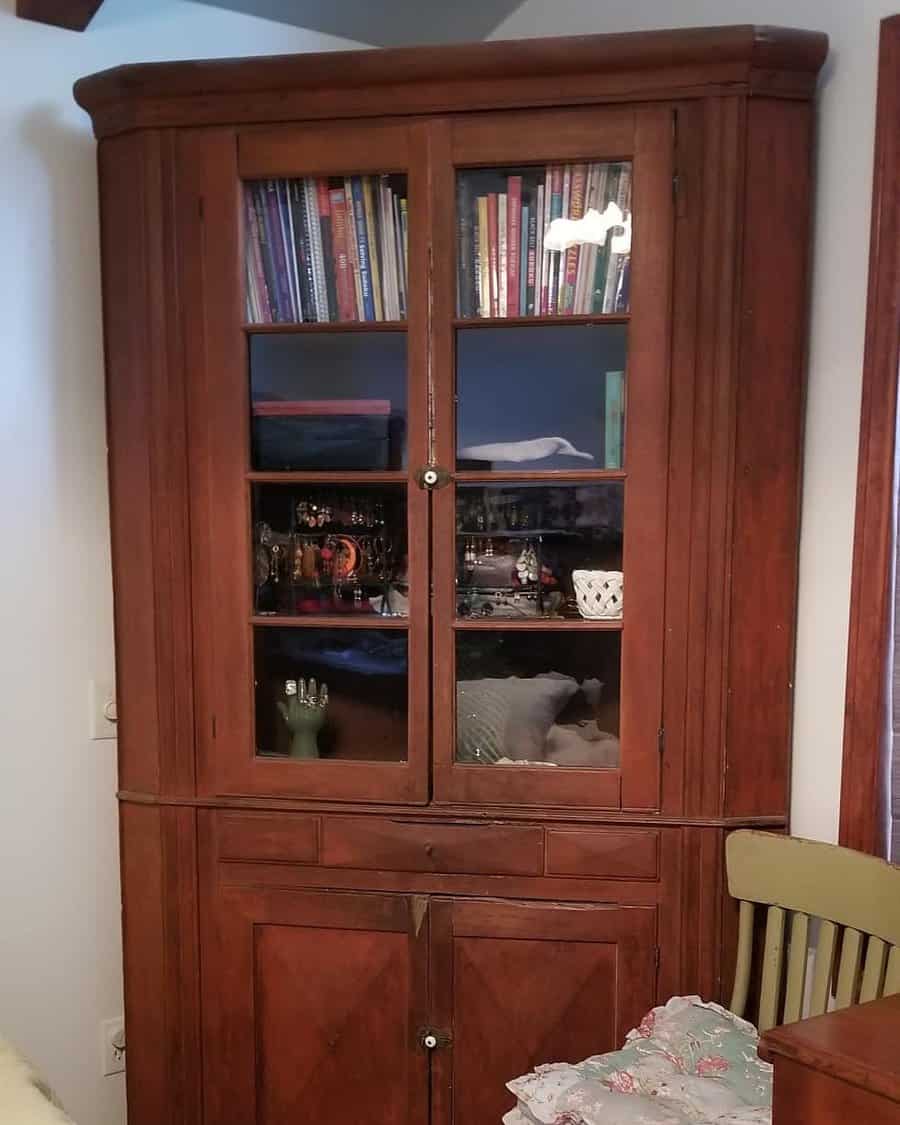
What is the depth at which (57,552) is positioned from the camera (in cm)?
187

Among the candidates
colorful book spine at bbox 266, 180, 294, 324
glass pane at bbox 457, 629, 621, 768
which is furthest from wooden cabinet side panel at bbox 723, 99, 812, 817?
colorful book spine at bbox 266, 180, 294, 324

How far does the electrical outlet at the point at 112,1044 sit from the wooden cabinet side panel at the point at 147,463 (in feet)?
2.01

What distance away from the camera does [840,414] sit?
5.18 feet

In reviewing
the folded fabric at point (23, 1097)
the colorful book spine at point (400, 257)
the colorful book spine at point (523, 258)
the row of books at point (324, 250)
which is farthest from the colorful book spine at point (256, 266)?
the folded fabric at point (23, 1097)

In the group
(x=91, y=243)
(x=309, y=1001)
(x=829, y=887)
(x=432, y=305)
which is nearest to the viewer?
(x=829, y=887)

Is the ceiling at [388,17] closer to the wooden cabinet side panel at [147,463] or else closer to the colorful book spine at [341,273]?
the wooden cabinet side panel at [147,463]

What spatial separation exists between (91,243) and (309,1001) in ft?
5.04

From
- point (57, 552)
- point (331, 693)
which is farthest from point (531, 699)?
point (57, 552)

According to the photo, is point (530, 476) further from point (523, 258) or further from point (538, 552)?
point (523, 258)

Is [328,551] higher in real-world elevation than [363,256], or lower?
lower

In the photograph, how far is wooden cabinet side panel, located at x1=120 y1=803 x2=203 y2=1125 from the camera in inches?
67.8

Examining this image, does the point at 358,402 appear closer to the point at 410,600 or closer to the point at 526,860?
the point at 410,600

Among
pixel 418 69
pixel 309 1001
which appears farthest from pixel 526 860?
pixel 418 69

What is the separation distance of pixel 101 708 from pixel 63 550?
0.34 metres
